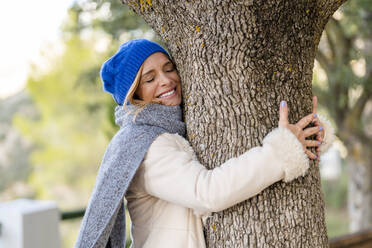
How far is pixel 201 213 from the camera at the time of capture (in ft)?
5.39

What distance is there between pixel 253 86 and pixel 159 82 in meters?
0.47

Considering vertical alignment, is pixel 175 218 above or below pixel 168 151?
below

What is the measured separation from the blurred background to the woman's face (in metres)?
2.99

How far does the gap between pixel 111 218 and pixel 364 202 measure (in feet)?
17.0

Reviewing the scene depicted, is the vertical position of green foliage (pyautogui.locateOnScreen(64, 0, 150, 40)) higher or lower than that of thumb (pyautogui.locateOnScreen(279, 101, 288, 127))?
higher

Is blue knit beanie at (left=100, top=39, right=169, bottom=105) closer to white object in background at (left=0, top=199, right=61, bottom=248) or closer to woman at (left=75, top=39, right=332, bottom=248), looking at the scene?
woman at (left=75, top=39, right=332, bottom=248)

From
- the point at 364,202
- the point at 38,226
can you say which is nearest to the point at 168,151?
the point at 38,226

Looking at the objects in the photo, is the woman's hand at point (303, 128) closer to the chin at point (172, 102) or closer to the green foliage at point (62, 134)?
the chin at point (172, 102)

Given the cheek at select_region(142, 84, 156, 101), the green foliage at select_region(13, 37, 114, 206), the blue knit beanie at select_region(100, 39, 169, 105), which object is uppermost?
the blue knit beanie at select_region(100, 39, 169, 105)

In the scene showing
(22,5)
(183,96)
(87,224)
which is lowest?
(87,224)

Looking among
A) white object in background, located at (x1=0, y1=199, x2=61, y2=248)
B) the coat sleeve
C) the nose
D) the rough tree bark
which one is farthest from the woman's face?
white object in background, located at (x1=0, y1=199, x2=61, y2=248)

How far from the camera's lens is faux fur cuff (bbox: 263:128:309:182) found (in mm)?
1479

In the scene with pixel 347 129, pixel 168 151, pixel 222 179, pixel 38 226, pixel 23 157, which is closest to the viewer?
pixel 222 179

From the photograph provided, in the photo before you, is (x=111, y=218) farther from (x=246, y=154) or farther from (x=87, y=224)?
(x=246, y=154)
